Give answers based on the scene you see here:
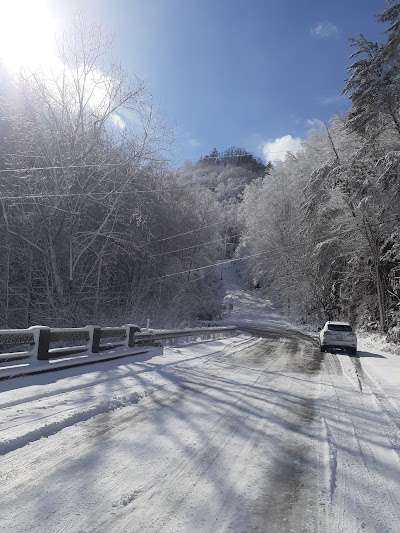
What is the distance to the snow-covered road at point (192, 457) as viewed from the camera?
337cm

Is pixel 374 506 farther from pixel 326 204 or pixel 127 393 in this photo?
pixel 326 204

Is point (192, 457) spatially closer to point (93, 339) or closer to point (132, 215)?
point (93, 339)

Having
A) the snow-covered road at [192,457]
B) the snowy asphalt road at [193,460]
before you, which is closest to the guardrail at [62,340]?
the snow-covered road at [192,457]

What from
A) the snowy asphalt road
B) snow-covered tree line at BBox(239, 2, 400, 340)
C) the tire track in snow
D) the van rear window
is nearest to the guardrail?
the snowy asphalt road

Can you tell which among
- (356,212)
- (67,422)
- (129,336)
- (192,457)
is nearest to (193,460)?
(192,457)

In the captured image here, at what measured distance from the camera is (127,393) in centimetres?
786

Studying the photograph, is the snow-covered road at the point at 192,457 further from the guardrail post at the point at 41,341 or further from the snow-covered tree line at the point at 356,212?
the snow-covered tree line at the point at 356,212

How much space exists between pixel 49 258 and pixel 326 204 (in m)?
21.2

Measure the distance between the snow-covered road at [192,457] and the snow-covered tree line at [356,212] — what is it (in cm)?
1678

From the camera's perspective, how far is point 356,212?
3033 centimetres

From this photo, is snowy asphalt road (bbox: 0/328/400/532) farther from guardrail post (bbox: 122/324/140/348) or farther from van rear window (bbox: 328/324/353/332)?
van rear window (bbox: 328/324/353/332)

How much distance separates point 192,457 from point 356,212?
93.7ft

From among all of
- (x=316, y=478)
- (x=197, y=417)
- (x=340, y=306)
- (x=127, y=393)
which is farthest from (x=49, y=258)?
(x=340, y=306)

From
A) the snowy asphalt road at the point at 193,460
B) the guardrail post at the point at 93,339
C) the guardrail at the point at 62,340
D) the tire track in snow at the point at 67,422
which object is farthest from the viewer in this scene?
the guardrail post at the point at 93,339
